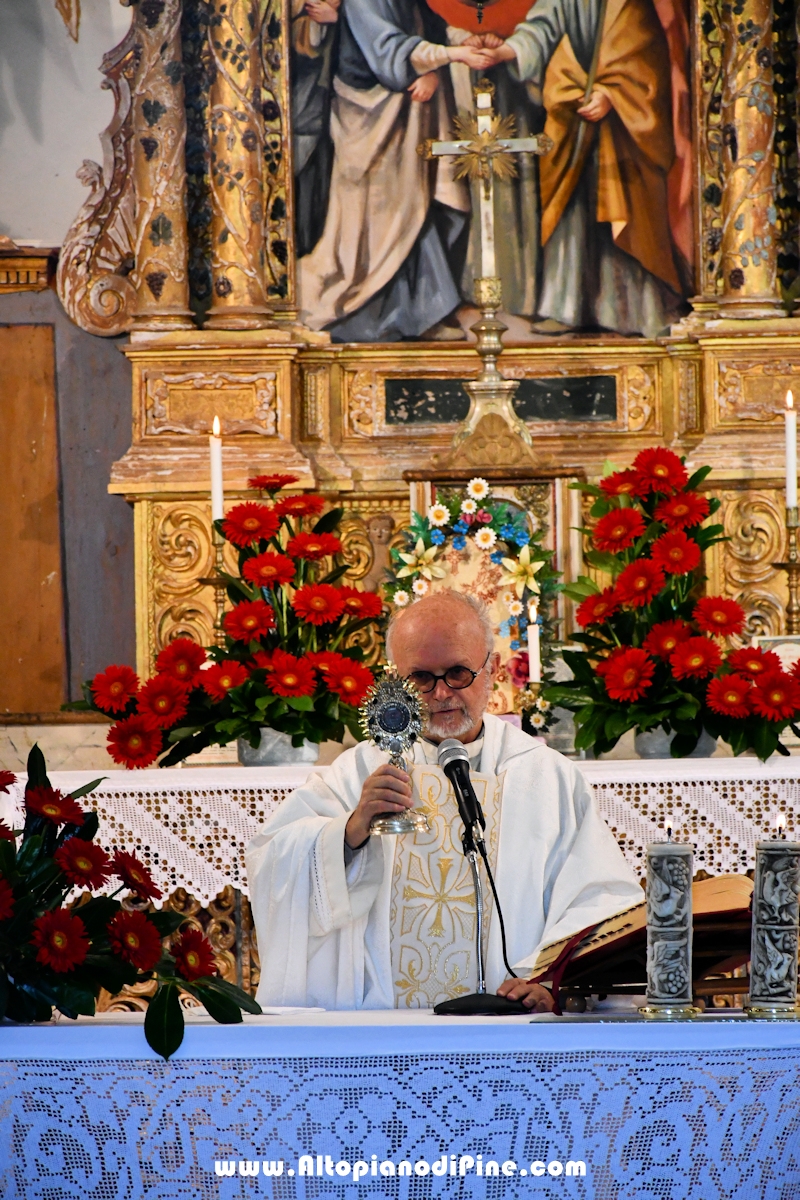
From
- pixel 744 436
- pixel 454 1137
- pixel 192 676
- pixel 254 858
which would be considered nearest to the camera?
pixel 454 1137

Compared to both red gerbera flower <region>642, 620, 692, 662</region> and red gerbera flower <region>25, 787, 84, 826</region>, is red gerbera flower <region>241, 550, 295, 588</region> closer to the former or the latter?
red gerbera flower <region>642, 620, 692, 662</region>

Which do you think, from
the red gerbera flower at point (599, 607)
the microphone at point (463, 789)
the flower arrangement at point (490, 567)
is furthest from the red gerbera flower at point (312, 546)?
the microphone at point (463, 789)

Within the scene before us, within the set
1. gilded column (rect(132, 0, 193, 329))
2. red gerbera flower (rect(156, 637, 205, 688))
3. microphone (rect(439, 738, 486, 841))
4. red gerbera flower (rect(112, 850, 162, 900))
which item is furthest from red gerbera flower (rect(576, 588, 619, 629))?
gilded column (rect(132, 0, 193, 329))

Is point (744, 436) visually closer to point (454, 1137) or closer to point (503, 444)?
point (503, 444)

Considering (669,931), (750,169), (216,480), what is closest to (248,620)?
(216,480)

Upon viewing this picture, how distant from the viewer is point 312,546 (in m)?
4.77

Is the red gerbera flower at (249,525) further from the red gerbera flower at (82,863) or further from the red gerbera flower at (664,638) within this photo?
the red gerbera flower at (82,863)

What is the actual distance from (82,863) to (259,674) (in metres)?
2.04

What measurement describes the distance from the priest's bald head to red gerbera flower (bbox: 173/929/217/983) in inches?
42.0

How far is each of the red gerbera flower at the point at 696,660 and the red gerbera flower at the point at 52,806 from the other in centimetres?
216

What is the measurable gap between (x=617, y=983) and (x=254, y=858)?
100cm

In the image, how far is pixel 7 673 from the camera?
6.73 m

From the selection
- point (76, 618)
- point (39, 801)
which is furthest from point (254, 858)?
point (76, 618)

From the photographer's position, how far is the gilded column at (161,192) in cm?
667
